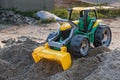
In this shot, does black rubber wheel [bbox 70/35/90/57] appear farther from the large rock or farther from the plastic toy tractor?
the large rock

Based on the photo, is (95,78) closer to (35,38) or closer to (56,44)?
(56,44)

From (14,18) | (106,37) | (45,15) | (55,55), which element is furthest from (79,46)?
(14,18)

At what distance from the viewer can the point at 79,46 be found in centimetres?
794

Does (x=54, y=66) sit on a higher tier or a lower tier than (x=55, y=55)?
lower

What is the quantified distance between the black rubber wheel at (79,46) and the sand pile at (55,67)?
0.14m

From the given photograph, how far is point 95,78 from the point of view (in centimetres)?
693

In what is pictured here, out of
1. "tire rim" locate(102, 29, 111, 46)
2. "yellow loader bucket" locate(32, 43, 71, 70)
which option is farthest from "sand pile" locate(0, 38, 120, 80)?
"tire rim" locate(102, 29, 111, 46)

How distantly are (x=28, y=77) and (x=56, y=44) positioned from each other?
2.97 feet

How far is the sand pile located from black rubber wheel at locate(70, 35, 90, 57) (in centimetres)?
14

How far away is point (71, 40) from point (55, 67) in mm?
681

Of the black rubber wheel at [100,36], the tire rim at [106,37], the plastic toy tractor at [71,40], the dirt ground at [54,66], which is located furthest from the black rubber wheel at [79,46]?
the tire rim at [106,37]

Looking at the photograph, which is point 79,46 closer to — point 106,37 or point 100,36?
point 100,36

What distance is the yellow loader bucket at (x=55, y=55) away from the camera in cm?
761

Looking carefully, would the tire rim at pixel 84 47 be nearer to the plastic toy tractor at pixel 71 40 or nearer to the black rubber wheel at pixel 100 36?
the plastic toy tractor at pixel 71 40
